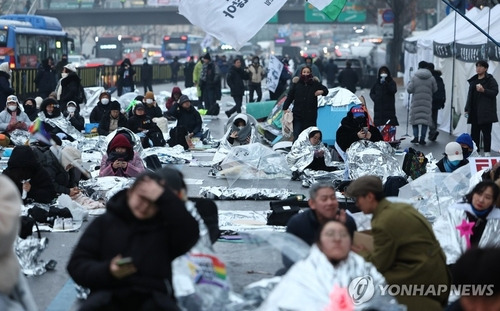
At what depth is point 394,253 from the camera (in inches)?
310

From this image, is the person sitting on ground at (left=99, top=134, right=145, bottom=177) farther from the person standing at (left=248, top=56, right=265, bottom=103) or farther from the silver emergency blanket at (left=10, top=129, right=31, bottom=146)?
the person standing at (left=248, top=56, right=265, bottom=103)

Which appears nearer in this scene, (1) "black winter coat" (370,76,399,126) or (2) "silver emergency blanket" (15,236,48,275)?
(2) "silver emergency blanket" (15,236,48,275)

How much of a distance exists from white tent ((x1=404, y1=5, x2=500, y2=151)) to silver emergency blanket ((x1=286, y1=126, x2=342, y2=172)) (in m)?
5.48

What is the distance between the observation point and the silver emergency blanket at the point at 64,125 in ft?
75.0

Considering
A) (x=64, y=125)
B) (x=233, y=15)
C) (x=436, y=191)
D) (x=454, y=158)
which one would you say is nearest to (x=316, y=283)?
(x=436, y=191)

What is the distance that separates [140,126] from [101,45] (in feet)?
243

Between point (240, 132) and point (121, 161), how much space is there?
4.72m

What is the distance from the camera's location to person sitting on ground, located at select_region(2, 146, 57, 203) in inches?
485

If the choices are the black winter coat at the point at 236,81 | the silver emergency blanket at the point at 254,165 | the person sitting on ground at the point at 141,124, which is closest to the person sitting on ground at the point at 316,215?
the silver emergency blanket at the point at 254,165

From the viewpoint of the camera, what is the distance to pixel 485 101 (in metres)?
20.3

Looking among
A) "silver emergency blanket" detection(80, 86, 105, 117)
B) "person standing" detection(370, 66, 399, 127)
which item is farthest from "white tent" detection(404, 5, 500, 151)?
"silver emergency blanket" detection(80, 86, 105, 117)

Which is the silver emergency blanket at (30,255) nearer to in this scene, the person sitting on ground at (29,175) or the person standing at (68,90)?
the person sitting on ground at (29,175)

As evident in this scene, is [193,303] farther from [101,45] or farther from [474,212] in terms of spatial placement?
[101,45]

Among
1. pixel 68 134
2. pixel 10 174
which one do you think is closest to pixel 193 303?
pixel 10 174
